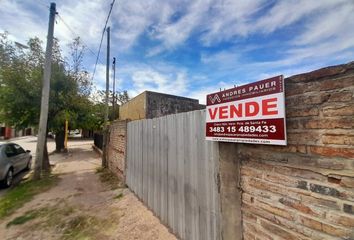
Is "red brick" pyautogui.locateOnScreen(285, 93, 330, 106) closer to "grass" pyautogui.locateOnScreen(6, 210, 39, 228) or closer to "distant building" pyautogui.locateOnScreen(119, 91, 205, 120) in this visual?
"grass" pyautogui.locateOnScreen(6, 210, 39, 228)

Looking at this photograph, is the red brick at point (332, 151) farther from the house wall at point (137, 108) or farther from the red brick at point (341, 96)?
the house wall at point (137, 108)

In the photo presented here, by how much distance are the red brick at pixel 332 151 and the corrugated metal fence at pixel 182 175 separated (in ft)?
3.88

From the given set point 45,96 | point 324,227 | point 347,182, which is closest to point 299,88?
point 347,182

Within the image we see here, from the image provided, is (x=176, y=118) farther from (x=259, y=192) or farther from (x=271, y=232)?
(x=271, y=232)

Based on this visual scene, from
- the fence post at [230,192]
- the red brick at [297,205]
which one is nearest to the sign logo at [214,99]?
the fence post at [230,192]

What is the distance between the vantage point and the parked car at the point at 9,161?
7.14m

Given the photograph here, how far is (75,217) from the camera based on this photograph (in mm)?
4594

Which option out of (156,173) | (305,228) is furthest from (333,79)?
(156,173)

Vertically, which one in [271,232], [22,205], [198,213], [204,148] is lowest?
[22,205]

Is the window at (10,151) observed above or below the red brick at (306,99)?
below

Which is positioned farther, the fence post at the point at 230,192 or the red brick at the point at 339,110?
the fence post at the point at 230,192

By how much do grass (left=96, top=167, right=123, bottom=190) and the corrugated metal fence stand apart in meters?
1.79

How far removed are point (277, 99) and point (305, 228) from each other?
42.9 inches

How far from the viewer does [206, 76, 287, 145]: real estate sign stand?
1894 mm
